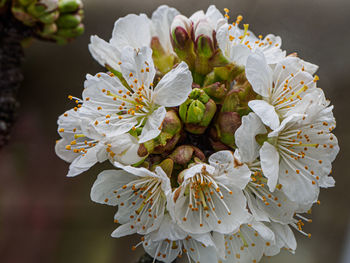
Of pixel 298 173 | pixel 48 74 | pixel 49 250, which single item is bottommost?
pixel 49 250

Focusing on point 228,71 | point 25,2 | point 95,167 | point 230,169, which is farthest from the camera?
point 95,167

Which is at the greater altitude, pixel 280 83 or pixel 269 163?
pixel 280 83

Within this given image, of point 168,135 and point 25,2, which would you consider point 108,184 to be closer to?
point 168,135

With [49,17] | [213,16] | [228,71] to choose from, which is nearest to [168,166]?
[228,71]

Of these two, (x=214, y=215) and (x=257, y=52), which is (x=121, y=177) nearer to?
(x=214, y=215)

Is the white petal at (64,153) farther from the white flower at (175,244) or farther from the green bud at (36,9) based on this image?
the green bud at (36,9)

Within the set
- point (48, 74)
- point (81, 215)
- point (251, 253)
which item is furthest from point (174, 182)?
point (48, 74)

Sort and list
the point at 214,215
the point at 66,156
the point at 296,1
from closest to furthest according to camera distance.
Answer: the point at 214,215
the point at 66,156
the point at 296,1

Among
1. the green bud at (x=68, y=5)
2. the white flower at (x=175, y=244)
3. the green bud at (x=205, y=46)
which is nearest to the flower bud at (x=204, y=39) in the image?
the green bud at (x=205, y=46)
